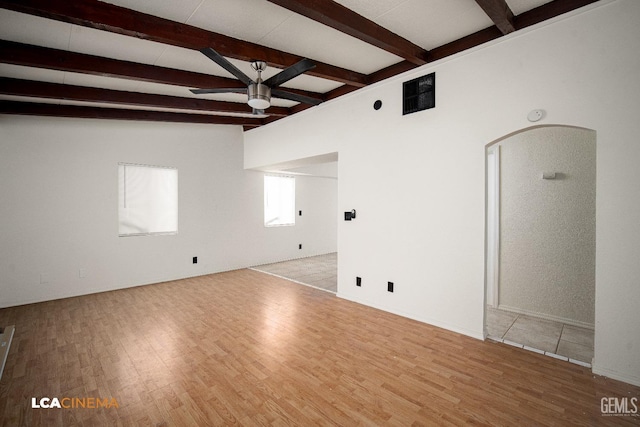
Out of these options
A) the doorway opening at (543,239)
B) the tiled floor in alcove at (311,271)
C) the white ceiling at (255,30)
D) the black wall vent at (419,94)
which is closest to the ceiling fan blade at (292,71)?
the white ceiling at (255,30)

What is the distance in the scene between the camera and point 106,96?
373cm

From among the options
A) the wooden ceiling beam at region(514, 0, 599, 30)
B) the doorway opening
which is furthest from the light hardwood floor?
the wooden ceiling beam at region(514, 0, 599, 30)

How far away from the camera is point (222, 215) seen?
6.17 metres

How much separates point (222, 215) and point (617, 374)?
6.05m

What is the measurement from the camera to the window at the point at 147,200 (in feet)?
Answer: 16.4

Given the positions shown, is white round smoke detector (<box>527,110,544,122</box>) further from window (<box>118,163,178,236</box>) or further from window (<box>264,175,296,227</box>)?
window (<box>118,163,178,236</box>)

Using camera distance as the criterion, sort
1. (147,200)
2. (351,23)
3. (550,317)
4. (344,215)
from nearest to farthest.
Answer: (351,23), (550,317), (344,215), (147,200)

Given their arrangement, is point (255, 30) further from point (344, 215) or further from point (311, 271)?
point (311, 271)

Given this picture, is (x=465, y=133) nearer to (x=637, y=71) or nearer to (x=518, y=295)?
(x=637, y=71)

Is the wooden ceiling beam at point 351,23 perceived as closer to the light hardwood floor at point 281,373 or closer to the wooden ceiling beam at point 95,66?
the wooden ceiling beam at point 95,66

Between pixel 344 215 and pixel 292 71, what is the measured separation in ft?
7.44

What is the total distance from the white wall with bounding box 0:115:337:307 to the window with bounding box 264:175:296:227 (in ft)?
0.81

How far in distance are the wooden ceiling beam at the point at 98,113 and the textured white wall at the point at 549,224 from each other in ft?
16.3

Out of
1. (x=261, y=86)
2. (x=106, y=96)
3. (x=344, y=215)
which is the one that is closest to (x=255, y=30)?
(x=261, y=86)
